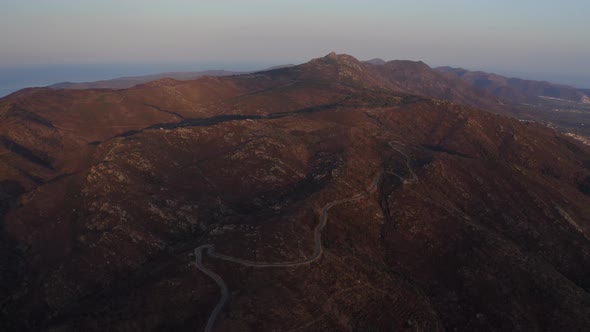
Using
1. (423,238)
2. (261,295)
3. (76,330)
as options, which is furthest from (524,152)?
(76,330)

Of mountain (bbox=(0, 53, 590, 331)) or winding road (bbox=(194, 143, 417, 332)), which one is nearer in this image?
winding road (bbox=(194, 143, 417, 332))

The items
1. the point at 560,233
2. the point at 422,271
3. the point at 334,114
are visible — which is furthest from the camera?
the point at 334,114

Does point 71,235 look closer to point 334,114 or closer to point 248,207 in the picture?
point 248,207

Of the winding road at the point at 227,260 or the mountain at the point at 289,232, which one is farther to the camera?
the mountain at the point at 289,232

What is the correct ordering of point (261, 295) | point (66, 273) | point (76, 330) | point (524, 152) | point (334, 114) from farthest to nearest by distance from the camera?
point (334, 114)
point (524, 152)
point (66, 273)
point (261, 295)
point (76, 330)

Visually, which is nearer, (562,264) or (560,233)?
(562,264)

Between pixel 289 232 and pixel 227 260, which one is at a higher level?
pixel 289 232

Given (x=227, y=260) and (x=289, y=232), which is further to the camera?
(x=289, y=232)

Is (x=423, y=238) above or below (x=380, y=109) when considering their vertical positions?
below
